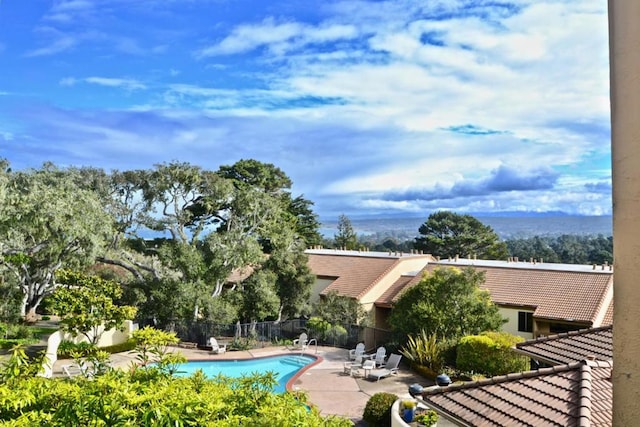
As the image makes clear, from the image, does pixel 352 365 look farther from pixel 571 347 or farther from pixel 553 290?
pixel 553 290

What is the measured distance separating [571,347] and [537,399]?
303 cm

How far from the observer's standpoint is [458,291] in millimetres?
20516

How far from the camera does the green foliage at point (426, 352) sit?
18.8 meters

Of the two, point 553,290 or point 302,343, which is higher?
point 553,290

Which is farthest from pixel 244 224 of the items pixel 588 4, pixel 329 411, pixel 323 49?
pixel 588 4

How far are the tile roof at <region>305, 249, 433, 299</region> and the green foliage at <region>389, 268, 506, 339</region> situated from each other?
21.7ft

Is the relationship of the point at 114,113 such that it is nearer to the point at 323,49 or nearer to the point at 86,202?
the point at 86,202

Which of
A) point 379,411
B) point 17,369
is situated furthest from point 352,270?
point 17,369

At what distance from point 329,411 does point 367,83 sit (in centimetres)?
1079

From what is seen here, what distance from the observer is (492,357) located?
17.1 meters

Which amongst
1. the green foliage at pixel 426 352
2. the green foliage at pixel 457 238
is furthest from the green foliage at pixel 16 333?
the green foliage at pixel 457 238

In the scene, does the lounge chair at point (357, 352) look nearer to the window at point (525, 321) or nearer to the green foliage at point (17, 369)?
the window at point (525, 321)

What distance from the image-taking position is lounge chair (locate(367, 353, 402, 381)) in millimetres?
17984

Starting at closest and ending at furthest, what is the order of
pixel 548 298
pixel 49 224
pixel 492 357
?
pixel 492 357 → pixel 49 224 → pixel 548 298
